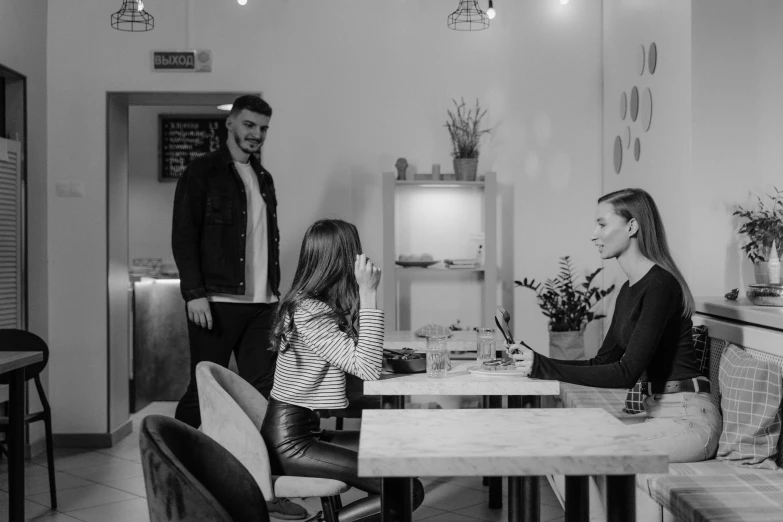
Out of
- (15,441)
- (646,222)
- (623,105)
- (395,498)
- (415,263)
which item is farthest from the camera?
(415,263)

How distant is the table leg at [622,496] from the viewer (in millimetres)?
1736

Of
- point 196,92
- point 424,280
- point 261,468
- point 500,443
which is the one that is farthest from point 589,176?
point 500,443

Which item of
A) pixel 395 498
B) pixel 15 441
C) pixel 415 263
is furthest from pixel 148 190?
pixel 395 498

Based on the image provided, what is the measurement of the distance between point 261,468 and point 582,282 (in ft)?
11.5

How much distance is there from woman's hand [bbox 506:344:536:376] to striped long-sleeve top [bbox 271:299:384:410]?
17.4 inches

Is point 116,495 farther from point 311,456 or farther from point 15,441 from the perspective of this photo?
point 311,456

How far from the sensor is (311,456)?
8.40 feet

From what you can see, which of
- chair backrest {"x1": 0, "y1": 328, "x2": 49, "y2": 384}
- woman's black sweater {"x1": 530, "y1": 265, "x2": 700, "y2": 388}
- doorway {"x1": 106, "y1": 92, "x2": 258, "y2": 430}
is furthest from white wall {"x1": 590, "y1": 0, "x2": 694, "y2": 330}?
chair backrest {"x1": 0, "y1": 328, "x2": 49, "y2": 384}

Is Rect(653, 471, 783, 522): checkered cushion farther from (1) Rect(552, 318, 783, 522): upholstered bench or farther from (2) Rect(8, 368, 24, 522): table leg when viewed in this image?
(2) Rect(8, 368, 24, 522): table leg

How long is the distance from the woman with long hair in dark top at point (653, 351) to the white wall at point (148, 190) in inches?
209

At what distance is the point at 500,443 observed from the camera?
172 centimetres

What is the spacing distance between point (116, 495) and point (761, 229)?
3.30 metres

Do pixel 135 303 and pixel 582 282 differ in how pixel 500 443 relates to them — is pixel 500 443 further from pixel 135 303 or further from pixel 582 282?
pixel 135 303

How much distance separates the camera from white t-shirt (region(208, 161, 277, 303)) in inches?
166
